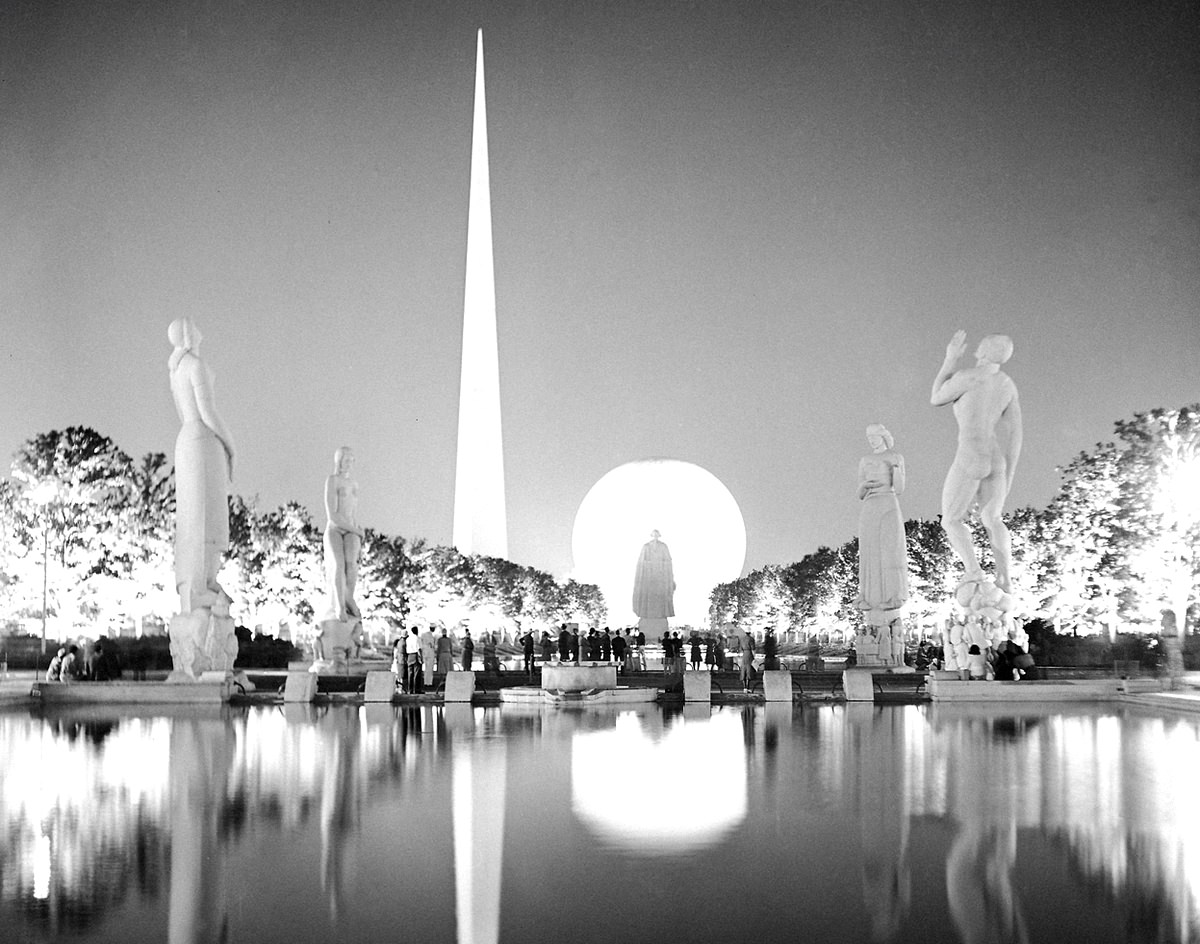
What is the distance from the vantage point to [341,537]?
30.6m

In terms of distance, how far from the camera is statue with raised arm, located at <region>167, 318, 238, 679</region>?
22734 mm

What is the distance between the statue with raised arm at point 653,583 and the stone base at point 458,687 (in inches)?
1173

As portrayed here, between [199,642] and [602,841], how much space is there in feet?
53.8

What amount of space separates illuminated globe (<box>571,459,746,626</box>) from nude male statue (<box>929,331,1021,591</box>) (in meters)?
110

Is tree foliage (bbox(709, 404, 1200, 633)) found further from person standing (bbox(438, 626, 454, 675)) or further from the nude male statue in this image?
person standing (bbox(438, 626, 454, 675))

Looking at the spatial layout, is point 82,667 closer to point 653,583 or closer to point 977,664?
point 977,664

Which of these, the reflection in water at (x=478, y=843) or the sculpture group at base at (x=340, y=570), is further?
the sculpture group at base at (x=340, y=570)

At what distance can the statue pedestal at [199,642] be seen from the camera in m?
22.6

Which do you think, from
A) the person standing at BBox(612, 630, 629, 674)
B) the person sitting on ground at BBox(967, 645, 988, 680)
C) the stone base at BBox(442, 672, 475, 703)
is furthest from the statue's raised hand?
the person standing at BBox(612, 630, 629, 674)

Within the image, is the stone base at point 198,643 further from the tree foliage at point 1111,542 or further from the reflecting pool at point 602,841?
the tree foliage at point 1111,542

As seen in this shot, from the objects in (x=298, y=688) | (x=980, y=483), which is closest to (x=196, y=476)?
(x=298, y=688)

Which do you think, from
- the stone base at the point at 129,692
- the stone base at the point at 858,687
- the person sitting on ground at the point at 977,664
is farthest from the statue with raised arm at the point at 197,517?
the person sitting on ground at the point at 977,664

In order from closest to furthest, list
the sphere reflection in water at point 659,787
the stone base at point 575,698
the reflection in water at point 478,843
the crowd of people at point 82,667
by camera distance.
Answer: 1. the reflection in water at point 478,843
2. the sphere reflection in water at point 659,787
3. the stone base at point 575,698
4. the crowd of people at point 82,667

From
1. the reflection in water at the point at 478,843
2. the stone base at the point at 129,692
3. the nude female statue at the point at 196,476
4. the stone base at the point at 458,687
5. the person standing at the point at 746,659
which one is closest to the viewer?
the reflection in water at the point at 478,843
